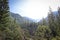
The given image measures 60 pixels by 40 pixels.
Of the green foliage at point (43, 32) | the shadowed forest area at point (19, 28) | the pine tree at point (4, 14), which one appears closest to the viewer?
the shadowed forest area at point (19, 28)

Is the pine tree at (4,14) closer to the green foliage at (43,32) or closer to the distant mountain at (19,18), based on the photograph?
the green foliage at (43,32)

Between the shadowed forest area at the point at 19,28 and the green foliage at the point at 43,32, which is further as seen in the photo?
the green foliage at the point at 43,32

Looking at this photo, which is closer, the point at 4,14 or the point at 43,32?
the point at 4,14

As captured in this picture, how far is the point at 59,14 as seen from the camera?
45188 millimetres

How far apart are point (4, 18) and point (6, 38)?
398 cm

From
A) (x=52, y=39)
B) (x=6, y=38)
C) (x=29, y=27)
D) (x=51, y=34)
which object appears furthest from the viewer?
(x=29, y=27)

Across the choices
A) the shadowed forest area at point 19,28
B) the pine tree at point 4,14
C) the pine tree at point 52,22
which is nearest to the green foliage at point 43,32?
the shadowed forest area at point 19,28

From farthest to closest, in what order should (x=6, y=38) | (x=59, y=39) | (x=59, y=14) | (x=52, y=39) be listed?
(x=59, y=14) → (x=52, y=39) → (x=59, y=39) → (x=6, y=38)

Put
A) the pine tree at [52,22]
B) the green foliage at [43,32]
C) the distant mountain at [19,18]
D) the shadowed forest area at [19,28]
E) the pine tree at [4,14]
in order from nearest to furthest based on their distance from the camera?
the shadowed forest area at [19,28] < the pine tree at [4,14] < the green foliage at [43,32] < the pine tree at [52,22] < the distant mountain at [19,18]

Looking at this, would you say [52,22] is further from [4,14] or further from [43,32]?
[4,14]

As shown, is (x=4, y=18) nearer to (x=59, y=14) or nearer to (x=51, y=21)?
(x=51, y=21)

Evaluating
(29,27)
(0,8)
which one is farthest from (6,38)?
(29,27)

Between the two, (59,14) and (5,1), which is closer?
(5,1)

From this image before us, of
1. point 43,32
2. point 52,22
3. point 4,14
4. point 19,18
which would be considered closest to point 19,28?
point 43,32
